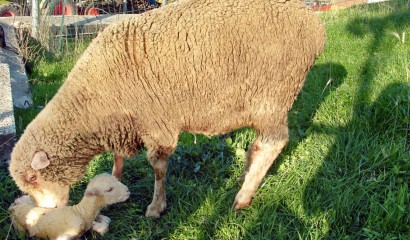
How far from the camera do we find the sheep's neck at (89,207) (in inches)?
119

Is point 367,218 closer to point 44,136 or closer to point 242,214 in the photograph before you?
point 242,214

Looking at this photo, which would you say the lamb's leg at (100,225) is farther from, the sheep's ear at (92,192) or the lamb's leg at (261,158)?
the lamb's leg at (261,158)

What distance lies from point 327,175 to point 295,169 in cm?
26

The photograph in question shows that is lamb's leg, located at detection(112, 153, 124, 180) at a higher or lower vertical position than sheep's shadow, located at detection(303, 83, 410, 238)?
lower

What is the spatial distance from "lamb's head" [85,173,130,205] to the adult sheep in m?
0.24

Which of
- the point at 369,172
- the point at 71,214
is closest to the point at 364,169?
the point at 369,172

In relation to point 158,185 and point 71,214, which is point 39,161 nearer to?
point 71,214

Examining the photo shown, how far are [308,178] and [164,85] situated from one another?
4.28 ft

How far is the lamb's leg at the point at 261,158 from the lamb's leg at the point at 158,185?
1.81 feet

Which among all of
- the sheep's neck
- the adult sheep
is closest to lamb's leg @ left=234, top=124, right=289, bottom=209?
the adult sheep

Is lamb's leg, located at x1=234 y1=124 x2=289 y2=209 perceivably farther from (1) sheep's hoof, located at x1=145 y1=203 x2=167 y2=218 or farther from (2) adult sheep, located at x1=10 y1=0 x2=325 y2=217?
(1) sheep's hoof, located at x1=145 y1=203 x2=167 y2=218

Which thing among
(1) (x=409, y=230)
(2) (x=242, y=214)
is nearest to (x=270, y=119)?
(2) (x=242, y=214)

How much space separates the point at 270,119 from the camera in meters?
Answer: 3.43

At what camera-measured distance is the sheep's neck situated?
3.02 metres
